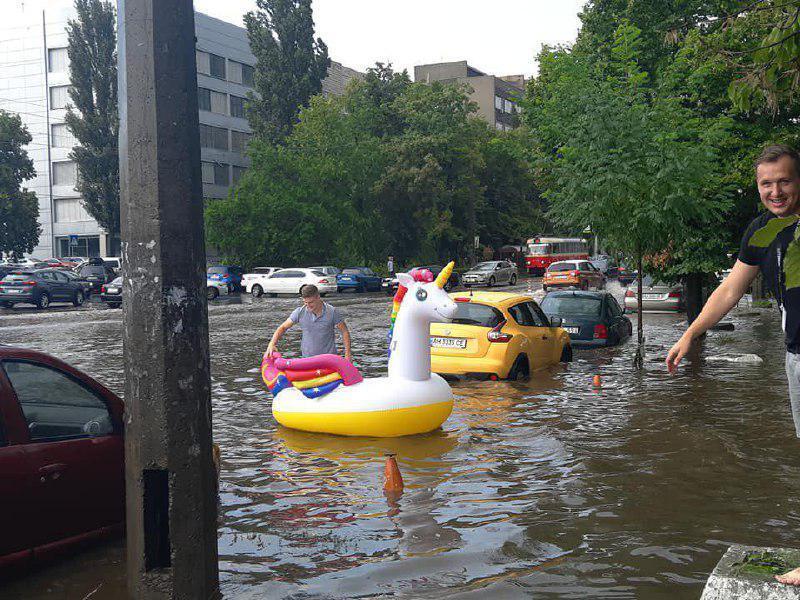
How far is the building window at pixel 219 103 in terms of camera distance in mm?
80125

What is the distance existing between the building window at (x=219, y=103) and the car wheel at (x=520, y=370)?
230 feet

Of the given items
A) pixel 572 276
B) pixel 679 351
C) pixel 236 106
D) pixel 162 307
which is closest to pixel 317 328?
pixel 162 307

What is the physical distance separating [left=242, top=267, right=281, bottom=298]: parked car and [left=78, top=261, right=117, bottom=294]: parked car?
7.26m

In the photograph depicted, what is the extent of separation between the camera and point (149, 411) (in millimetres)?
4301

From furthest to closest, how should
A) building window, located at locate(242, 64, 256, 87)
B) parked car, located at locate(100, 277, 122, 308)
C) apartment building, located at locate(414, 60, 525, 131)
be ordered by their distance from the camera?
apartment building, located at locate(414, 60, 525, 131), building window, located at locate(242, 64, 256, 87), parked car, located at locate(100, 277, 122, 308)

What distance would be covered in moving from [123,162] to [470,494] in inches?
188

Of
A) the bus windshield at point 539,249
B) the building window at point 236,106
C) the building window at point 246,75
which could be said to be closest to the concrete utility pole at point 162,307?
the bus windshield at point 539,249

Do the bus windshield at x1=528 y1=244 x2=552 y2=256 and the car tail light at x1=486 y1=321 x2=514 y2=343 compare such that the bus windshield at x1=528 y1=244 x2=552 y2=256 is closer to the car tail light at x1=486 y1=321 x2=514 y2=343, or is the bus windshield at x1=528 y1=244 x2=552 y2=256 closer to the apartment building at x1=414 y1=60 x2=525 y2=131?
the apartment building at x1=414 y1=60 x2=525 y2=131

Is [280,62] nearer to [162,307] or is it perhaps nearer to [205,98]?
[205,98]

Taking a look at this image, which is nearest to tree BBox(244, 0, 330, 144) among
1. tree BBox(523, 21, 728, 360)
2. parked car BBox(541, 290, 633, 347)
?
parked car BBox(541, 290, 633, 347)

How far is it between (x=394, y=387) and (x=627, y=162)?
862 cm

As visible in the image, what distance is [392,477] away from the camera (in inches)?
314

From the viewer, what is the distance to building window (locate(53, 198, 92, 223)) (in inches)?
2975

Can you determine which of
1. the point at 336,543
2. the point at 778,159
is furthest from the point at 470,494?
the point at 778,159
